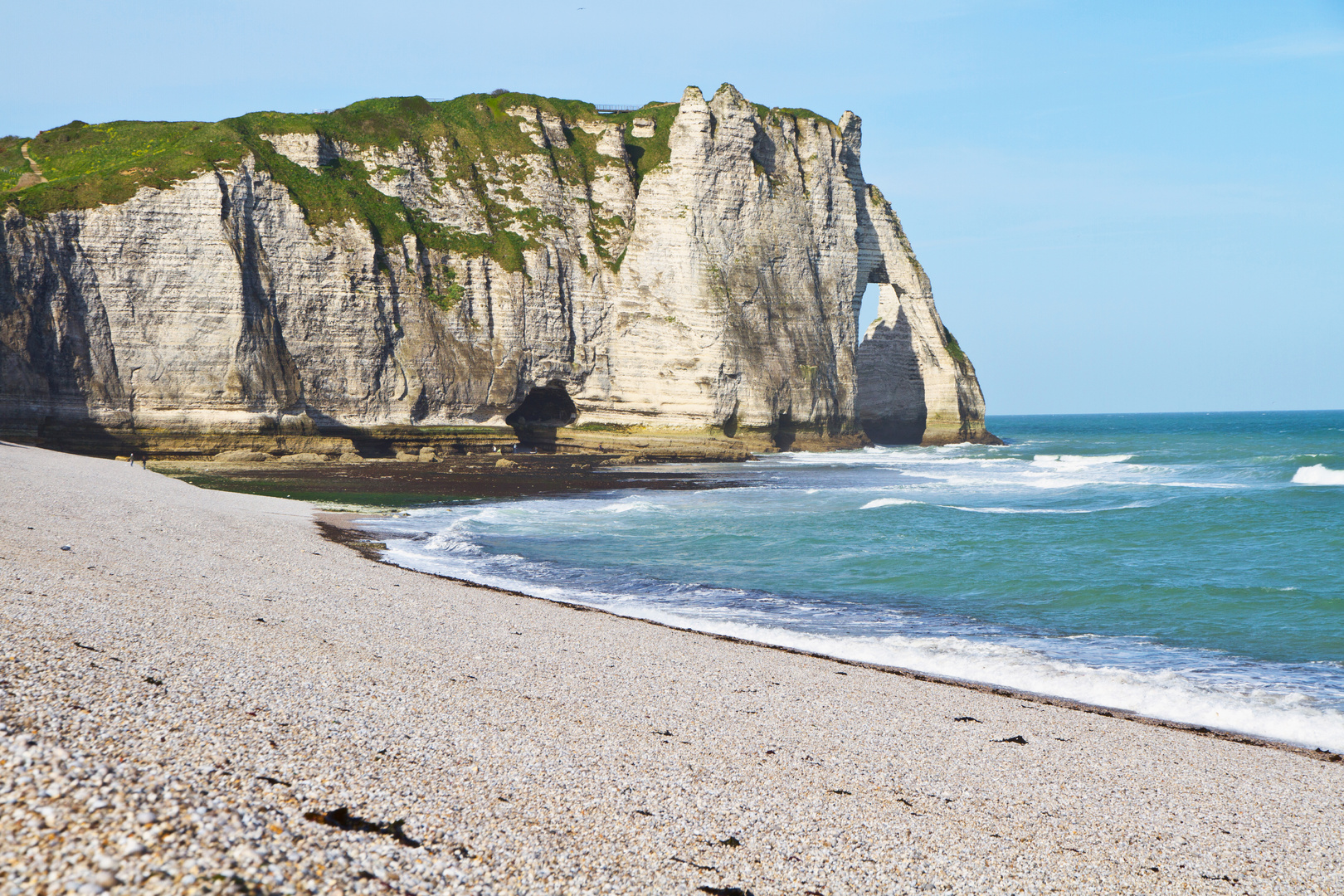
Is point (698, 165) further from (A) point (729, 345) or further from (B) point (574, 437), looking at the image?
(B) point (574, 437)

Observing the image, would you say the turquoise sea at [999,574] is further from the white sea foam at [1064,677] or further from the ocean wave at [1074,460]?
the ocean wave at [1074,460]

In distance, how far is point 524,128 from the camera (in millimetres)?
48062

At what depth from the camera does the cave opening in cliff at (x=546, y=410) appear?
47.7 m

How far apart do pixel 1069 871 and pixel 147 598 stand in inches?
312

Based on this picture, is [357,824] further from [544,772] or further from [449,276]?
[449,276]

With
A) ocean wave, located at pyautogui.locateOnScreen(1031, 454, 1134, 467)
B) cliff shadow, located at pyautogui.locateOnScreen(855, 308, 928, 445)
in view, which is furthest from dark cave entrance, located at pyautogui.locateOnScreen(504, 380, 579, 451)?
ocean wave, located at pyautogui.locateOnScreen(1031, 454, 1134, 467)

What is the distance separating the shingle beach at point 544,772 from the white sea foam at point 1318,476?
28.5m

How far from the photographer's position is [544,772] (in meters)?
4.71

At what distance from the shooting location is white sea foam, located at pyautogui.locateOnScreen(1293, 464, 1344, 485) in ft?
96.8

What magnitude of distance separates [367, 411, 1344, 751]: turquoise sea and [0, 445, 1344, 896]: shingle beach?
186cm

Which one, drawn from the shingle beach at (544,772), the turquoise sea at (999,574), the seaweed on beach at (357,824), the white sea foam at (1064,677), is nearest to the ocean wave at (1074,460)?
the turquoise sea at (999,574)

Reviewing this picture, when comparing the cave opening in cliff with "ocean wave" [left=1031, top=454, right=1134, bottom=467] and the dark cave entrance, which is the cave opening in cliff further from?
"ocean wave" [left=1031, top=454, right=1134, bottom=467]

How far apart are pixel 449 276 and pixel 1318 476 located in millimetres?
39112

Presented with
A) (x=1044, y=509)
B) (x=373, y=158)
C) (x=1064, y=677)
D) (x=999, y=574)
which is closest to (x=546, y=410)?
(x=373, y=158)
